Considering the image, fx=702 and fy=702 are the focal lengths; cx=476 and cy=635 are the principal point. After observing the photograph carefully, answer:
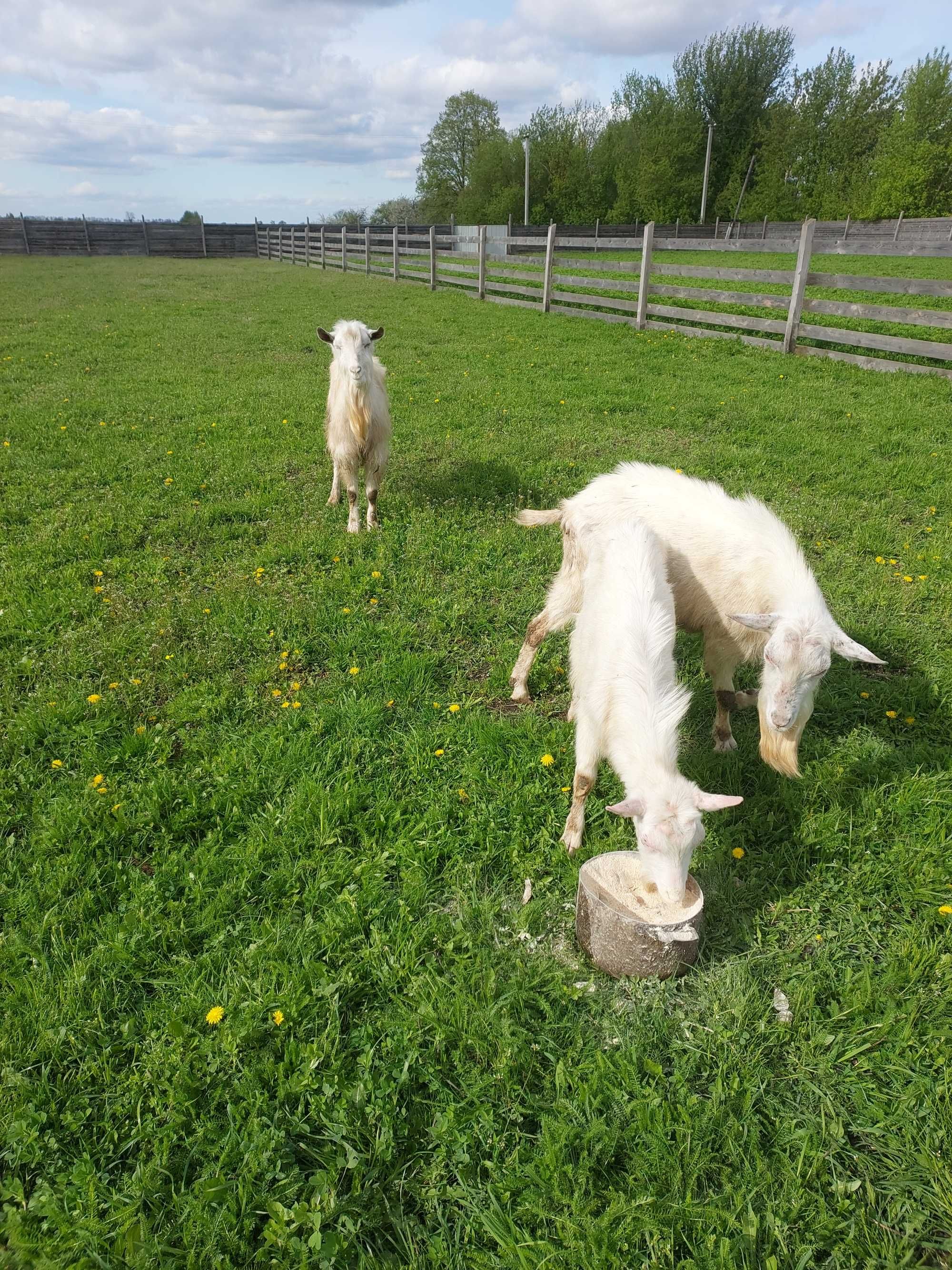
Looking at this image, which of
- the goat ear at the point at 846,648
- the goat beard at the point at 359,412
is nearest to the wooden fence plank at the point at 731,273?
the goat beard at the point at 359,412

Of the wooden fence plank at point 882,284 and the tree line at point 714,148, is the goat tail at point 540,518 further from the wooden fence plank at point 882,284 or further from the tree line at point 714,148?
the tree line at point 714,148

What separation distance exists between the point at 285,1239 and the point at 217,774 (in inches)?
72.4

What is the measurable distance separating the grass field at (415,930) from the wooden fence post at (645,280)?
8614mm

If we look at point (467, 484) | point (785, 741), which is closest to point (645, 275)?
point (467, 484)

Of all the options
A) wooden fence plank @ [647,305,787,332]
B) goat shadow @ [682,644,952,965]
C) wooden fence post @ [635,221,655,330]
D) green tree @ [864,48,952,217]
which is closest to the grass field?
goat shadow @ [682,644,952,965]

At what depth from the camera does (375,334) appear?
6.00 m

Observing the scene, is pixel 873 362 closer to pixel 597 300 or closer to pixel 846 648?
pixel 597 300

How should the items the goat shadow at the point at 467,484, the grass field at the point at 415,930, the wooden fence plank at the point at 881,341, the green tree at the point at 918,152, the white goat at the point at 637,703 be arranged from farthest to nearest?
the green tree at the point at 918,152
the wooden fence plank at the point at 881,341
the goat shadow at the point at 467,484
the white goat at the point at 637,703
the grass field at the point at 415,930

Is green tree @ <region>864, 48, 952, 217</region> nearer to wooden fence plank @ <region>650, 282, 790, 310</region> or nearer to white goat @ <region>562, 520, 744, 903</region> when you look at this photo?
wooden fence plank @ <region>650, 282, 790, 310</region>

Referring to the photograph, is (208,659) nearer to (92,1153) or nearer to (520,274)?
(92,1153)

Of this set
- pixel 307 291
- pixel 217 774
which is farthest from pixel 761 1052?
pixel 307 291

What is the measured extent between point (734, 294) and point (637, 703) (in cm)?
1104

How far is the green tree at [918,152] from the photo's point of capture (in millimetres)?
39062

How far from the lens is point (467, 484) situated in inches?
253
